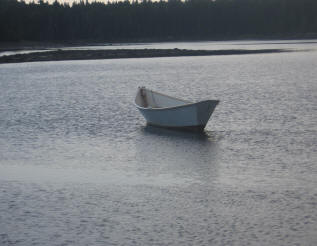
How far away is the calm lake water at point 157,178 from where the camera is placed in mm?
12977

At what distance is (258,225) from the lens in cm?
1307

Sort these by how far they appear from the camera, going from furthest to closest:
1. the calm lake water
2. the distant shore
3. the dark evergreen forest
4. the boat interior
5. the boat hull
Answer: the dark evergreen forest → the distant shore → the boat interior → the boat hull → the calm lake water

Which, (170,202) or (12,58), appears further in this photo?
(12,58)

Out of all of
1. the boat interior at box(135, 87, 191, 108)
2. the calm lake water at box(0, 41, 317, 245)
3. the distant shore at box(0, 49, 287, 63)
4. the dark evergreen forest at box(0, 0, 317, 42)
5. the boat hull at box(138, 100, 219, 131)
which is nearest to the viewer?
the calm lake water at box(0, 41, 317, 245)

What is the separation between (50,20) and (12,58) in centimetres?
8672

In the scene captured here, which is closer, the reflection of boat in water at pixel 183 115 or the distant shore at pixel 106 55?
the reflection of boat in water at pixel 183 115

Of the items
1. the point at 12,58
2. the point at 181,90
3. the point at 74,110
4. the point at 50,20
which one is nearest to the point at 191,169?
the point at 74,110

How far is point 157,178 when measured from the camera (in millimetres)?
17859

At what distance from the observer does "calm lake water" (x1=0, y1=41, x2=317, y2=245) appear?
1298 cm

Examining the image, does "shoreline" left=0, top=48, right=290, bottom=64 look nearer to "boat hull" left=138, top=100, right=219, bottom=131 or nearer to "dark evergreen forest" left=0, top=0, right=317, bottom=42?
"dark evergreen forest" left=0, top=0, right=317, bottom=42

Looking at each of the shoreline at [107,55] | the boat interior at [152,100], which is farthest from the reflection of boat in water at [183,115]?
the shoreline at [107,55]

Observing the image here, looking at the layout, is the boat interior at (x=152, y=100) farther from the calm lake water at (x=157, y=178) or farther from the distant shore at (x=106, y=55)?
the distant shore at (x=106, y=55)

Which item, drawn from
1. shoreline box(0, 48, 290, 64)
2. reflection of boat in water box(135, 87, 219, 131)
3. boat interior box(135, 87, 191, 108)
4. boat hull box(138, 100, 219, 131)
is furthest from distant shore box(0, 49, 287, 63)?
boat hull box(138, 100, 219, 131)

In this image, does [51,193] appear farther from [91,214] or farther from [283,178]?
[283,178]
